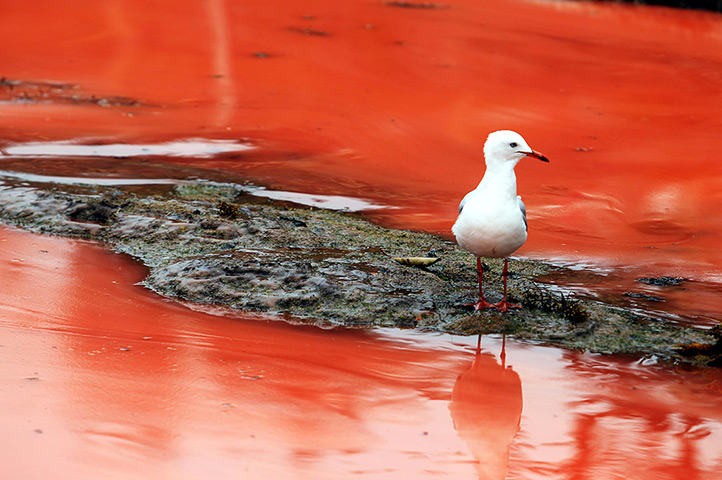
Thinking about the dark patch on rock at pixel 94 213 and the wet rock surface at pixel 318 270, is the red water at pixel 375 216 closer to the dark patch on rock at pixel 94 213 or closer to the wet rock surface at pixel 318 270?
the wet rock surface at pixel 318 270

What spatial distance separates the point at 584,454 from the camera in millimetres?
3256

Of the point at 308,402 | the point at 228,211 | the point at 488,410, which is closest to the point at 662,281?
the point at 488,410

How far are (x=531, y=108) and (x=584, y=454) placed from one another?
23.2 feet

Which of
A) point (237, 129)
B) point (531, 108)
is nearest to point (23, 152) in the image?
point (237, 129)

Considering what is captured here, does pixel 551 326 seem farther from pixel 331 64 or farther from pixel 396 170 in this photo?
pixel 331 64

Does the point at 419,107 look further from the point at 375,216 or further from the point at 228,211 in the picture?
the point at 228,211

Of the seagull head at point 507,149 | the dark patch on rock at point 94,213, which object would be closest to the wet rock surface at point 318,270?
the dark patch on rock at point 94,213

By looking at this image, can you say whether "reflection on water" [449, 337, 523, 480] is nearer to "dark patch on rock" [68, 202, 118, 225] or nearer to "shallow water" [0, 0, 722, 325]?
"shallow water" [0, 0, 722, 325]

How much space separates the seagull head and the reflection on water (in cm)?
95

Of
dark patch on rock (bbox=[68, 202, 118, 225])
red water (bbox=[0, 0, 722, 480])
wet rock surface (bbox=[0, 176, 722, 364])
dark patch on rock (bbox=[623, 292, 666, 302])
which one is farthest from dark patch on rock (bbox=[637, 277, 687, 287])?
dark patch on rock (bbox=[68, 202, 118, 225])

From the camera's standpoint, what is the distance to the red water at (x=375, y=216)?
10.7ft

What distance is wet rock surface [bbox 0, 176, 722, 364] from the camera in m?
4.32

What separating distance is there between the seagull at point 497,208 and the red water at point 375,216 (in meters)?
0.53

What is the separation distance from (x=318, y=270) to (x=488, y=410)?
1479mm
